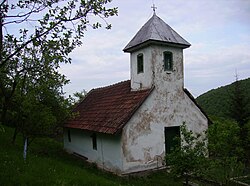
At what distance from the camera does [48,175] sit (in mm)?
8969

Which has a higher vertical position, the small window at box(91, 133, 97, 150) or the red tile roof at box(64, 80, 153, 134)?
the red tile roof at box(64, 80, 153, 134)

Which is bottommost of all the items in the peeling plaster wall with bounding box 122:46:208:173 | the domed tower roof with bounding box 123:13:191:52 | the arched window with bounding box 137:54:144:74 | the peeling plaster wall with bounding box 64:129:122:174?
the peeling plaster wall with bounding box 64:129:122:174

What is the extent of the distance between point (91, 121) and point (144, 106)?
407 cm

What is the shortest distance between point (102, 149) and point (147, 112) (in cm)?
342

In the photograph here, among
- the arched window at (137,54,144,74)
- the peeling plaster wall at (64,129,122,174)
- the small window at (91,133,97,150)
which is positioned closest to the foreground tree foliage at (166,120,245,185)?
the peeling plaster wall at (64,129,122,174)

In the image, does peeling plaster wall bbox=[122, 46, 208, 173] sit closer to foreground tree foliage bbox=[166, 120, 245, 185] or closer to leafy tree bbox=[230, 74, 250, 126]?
leafy tree bbox=[230, 74, 250, 126]

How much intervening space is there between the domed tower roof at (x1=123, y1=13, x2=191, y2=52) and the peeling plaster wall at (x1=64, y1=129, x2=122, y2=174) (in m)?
5.37

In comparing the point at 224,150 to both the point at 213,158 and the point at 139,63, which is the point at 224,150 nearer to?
the point at 213,158

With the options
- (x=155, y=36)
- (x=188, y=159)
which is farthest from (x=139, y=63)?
(x=188, y=159)

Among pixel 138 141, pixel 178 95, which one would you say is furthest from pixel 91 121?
pixel 178 95

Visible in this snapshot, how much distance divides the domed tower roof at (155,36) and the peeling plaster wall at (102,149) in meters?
5.37

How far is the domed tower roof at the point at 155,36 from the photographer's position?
14906 mm

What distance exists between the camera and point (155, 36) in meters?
14.9

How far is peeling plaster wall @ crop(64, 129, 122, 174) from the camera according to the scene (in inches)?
542
